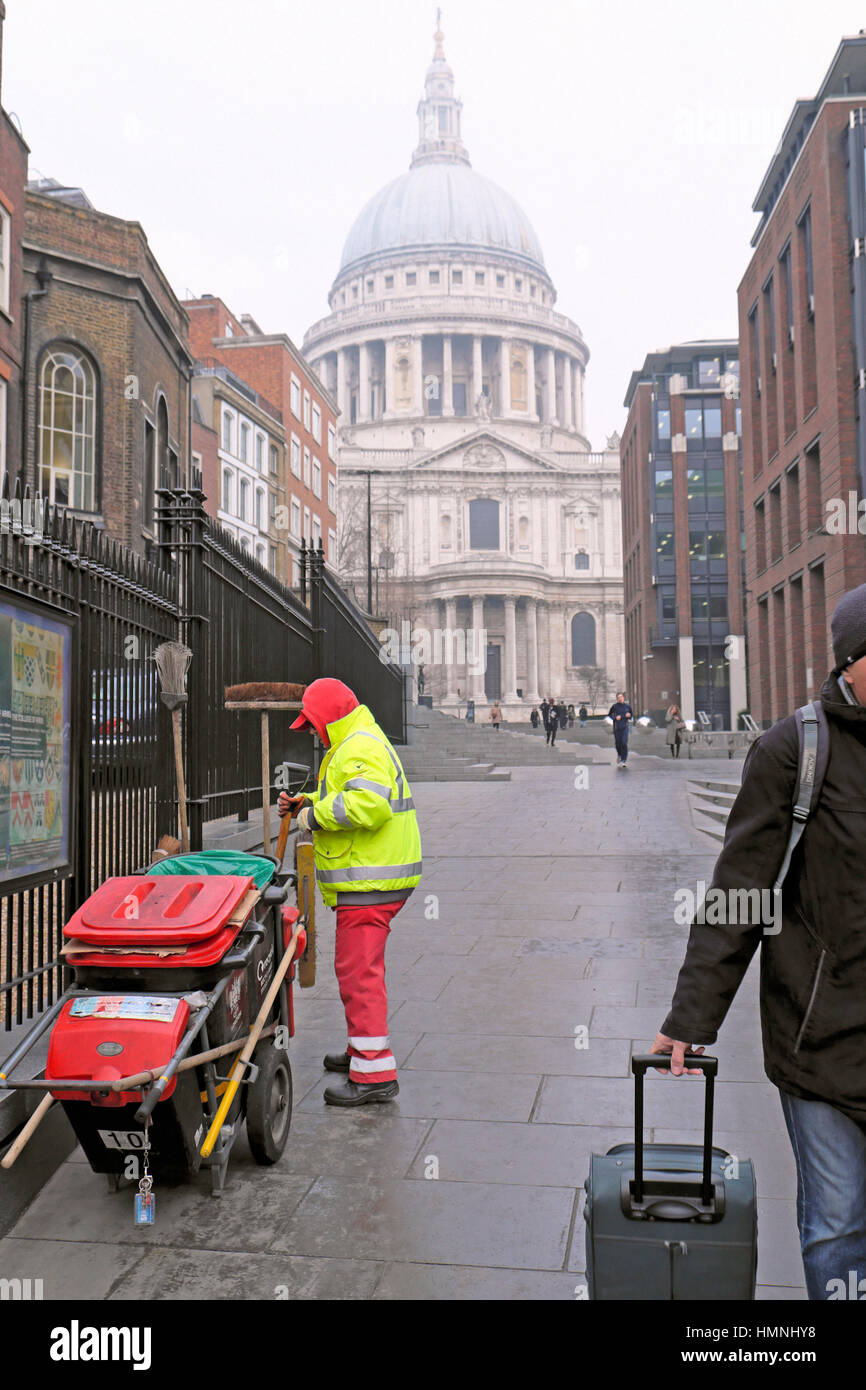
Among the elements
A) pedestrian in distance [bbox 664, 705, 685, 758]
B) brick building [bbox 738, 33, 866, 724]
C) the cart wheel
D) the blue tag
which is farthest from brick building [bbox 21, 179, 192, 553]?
the blue tag

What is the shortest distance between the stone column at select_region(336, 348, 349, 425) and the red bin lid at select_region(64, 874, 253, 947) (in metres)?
114

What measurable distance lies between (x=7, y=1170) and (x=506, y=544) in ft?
312

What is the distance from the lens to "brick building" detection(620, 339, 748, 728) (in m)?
56.8

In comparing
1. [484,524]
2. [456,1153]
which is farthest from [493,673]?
[456,1153]

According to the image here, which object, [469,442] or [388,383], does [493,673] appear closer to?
[469,442]

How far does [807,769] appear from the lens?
2504 mm

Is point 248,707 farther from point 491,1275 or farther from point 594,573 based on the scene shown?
point 594,573

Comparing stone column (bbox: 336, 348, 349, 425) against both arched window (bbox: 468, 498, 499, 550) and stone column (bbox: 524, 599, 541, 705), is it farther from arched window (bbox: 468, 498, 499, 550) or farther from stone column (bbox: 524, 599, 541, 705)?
stone column (bbox: 524, 599, 541, 705)

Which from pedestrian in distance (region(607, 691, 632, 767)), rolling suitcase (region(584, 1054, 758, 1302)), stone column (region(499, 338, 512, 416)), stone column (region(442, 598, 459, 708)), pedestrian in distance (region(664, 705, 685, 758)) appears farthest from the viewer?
stone column (region(499, 338, 512, 416))

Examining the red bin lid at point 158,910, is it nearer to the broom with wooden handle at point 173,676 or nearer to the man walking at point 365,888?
the man walking at point 365,888

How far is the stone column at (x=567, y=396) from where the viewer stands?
382 ft

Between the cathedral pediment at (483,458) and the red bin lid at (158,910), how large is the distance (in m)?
93.9

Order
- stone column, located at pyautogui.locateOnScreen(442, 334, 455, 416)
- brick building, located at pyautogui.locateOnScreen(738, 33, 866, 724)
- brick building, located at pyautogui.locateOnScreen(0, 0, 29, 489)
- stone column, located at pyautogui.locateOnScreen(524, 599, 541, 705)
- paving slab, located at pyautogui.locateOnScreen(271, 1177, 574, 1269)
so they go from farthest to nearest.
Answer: stone column, located at pyautogui.locateOnScreen(442, 334, 455, 416)
stone column, located at pyautogui.locateOnScreen(524, 599, 541, 705)
brick building, located at pyautogui.locateOnScreen(738, 33, 866, 724)
brick building, located at pyautogui.locateOnScreen(0, 0, 29, 489)
paving slab, located at pyautogui.locateOnScreen(271, 1177, 574, 1269)

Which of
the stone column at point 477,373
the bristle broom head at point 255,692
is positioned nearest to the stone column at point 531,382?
the stone column at point 477,373
